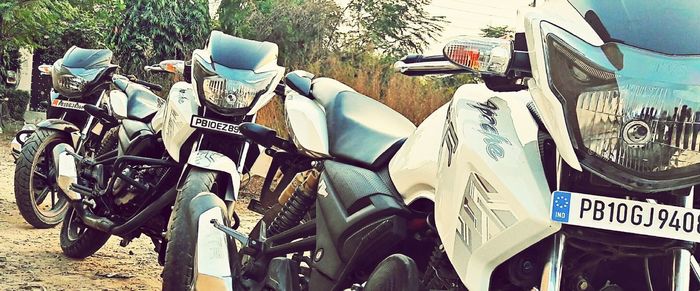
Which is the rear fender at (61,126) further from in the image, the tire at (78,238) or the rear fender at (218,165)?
the rear fender at (218,165)

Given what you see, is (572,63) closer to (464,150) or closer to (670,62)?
(670,62)

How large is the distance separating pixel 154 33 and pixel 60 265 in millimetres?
12141

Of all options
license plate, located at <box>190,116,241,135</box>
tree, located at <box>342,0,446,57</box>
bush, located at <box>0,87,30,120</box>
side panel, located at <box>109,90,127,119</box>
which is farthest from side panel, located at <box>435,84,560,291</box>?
bush, located at <box>0,87,30,120</box>

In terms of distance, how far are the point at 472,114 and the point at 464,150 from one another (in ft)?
0.43

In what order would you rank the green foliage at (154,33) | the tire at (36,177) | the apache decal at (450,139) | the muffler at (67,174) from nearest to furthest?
the apache decal at (450,139) → the muffler at (67,174) → the tire at (36,177) → the green foliage at (154,33)

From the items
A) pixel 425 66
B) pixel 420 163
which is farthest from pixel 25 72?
pixel 425 66

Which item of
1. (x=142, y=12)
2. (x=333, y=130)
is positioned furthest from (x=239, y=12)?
(x=333, y=130)

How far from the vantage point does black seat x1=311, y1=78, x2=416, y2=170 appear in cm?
281

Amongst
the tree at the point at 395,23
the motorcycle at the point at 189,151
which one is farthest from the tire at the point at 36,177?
the tree at the point at 395,23

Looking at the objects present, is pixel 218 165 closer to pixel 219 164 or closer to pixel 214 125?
pixel 219 164

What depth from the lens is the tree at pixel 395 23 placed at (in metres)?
16.1

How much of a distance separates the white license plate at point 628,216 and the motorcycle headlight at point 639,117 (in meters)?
0.05

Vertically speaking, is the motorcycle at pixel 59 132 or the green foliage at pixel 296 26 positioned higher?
the green foliage at pixel 296 26

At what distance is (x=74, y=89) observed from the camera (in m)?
6.30
